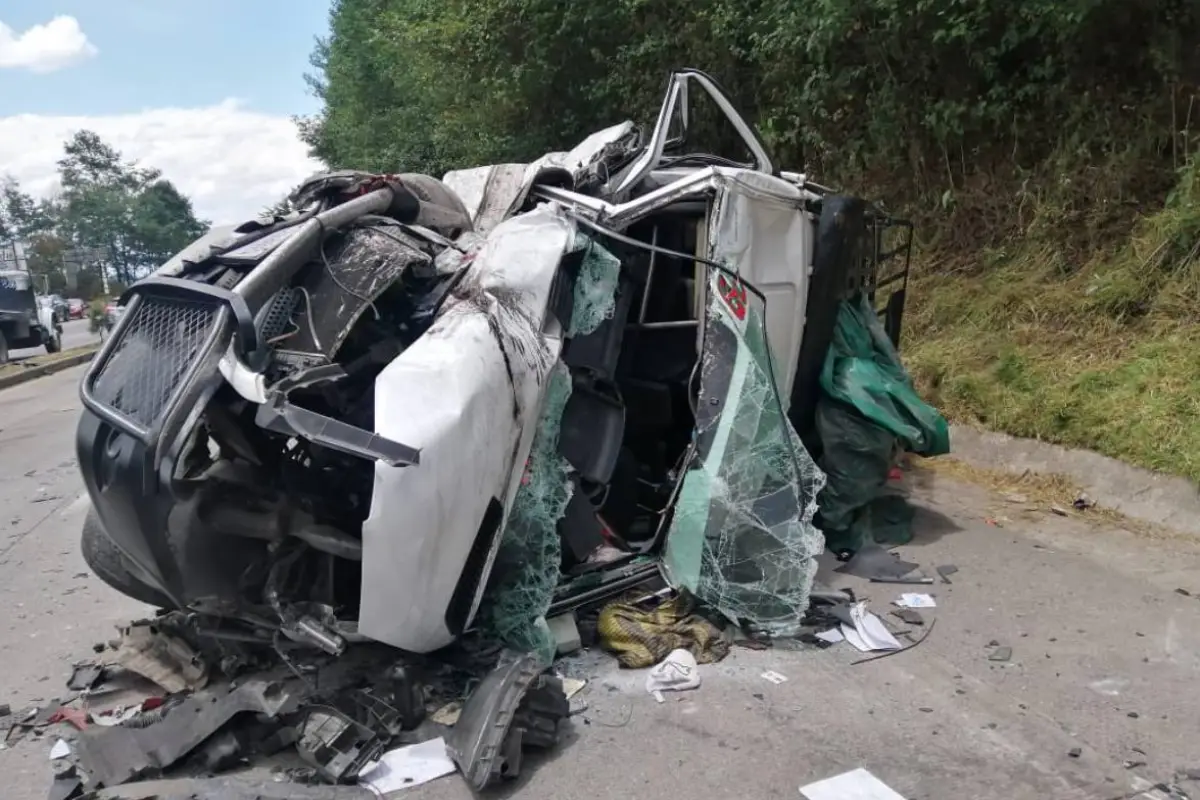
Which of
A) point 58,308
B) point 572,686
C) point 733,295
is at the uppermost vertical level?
point 733,295

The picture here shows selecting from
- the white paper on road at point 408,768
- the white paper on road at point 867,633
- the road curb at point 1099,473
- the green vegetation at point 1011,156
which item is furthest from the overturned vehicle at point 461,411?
the green vegetation at point 1011,156

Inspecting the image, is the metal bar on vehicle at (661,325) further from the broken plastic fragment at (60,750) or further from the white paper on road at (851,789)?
the broken plastic fragment at (60,750)

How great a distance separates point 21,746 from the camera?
3.44 m

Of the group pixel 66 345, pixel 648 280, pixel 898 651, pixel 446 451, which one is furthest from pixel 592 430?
pixel 66 345

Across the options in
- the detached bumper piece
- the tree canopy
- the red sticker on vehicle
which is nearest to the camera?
the detached bumper piece

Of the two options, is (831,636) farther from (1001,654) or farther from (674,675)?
(674,675)

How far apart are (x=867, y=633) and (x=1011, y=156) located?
5.88 meters

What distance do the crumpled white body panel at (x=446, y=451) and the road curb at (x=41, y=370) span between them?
12766 mm

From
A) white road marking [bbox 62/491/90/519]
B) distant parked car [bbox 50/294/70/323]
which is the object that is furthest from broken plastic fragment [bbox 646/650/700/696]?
distant parked car [bbox 50/294/70/323]

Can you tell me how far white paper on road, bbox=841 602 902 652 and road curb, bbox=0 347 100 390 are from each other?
13.3 m

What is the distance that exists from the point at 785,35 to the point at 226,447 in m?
7.42

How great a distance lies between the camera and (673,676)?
3.72 m

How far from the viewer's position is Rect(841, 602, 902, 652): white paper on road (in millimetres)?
3990

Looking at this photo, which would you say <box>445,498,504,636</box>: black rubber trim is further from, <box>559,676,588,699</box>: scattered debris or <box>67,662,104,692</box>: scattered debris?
<box>67,662,104,692</box>: scattered debris
